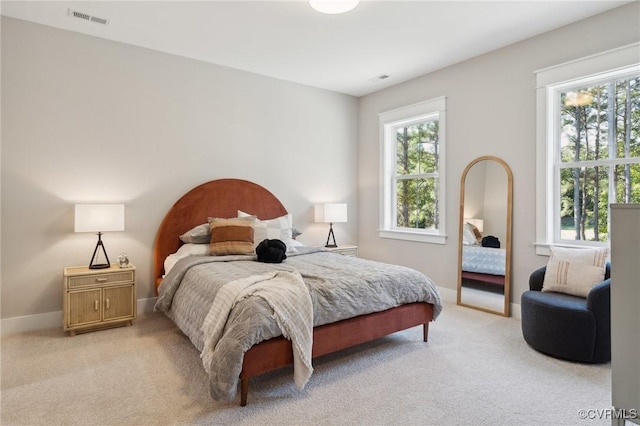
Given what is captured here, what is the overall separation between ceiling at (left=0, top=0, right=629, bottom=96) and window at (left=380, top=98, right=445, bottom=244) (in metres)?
0.75

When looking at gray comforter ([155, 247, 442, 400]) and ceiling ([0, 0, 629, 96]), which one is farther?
ceiling ([0, 0, 629, 96])

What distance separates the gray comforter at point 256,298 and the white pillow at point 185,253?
21 centimetres

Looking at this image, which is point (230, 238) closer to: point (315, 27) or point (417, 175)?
point (315, 27)

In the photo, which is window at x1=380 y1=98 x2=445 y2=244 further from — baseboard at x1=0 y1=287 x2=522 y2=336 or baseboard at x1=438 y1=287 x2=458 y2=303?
baseboard at x1=0 y1=287 x2=522 y2=336

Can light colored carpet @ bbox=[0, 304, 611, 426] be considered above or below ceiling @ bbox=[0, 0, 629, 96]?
below

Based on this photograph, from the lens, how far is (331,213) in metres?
4.96

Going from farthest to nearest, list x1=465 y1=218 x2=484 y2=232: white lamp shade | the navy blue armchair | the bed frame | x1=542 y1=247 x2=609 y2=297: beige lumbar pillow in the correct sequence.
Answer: x1=465 y1=218 x2=484 y2=232: white lamp shade < x1=542 y1=247 x2=609 y2=297: beige lumbar pillow < the navy blue armchair < the bed frame

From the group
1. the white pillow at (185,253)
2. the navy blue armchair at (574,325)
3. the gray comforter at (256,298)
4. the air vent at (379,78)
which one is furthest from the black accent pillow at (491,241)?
the white pillow at (185,253)

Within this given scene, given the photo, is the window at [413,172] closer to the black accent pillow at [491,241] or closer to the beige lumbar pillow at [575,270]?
the black accent pillow at [491,241]

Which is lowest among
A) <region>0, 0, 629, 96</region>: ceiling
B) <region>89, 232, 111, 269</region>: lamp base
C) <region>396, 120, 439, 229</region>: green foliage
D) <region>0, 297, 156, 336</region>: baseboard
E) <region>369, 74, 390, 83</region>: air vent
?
<region>0, 297, 156, 336</region>: baseboard

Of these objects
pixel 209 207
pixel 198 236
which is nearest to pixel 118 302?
pixel 198 236

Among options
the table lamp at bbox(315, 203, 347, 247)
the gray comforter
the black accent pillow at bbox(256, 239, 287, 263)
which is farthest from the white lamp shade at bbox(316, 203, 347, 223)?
the black accent pillow at bbox(256, 239, 287, 263)

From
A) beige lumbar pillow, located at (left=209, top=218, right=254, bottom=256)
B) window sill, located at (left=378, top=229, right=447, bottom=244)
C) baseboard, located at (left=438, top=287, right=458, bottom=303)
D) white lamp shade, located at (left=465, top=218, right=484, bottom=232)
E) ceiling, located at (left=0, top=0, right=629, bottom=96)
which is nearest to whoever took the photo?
ceiling, located at (left=0, top=0, right=629, bottom=96)

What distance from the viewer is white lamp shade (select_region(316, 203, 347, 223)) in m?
4.96
